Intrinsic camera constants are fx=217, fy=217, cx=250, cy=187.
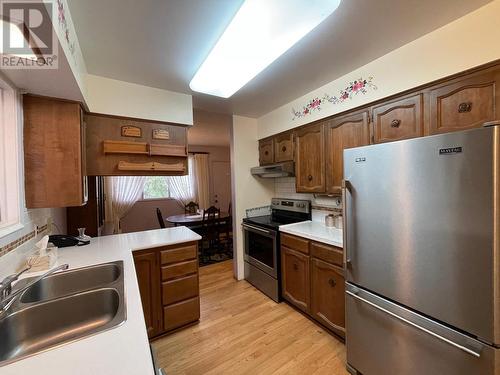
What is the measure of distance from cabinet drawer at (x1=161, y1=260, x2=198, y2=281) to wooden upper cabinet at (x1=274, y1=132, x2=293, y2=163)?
1603 millimetres

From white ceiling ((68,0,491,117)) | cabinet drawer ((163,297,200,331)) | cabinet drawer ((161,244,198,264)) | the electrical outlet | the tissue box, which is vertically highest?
white ceiling ((68,0,491,117))

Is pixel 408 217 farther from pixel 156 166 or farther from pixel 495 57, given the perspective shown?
pixel 156 166

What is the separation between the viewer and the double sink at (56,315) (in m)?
0.87

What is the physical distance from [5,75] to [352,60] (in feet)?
7.28

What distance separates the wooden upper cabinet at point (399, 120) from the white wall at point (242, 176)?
1.71 m

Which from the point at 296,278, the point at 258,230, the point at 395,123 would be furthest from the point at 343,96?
the point at 296,278

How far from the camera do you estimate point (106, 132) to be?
6.41 feet

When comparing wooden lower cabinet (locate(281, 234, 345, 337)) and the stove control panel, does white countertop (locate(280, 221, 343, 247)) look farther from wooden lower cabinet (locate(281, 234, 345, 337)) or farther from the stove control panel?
the stove control panel

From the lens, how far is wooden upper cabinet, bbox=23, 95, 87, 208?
1.38 meters

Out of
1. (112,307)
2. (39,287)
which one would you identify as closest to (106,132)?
(39,287)

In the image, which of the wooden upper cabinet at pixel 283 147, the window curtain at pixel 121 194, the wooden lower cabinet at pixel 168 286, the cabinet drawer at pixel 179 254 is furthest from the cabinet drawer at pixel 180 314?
the window curtain at pixel 121 194

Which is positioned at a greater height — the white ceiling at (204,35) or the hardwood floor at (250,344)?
the white ceiling at (204,35)

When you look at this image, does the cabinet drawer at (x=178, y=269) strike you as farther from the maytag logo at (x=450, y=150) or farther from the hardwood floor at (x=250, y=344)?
the maytag logo at (x=450, y=150)

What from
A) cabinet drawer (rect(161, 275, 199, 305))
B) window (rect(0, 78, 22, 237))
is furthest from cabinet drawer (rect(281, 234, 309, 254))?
window (rect(0, 78, 22, 237))
